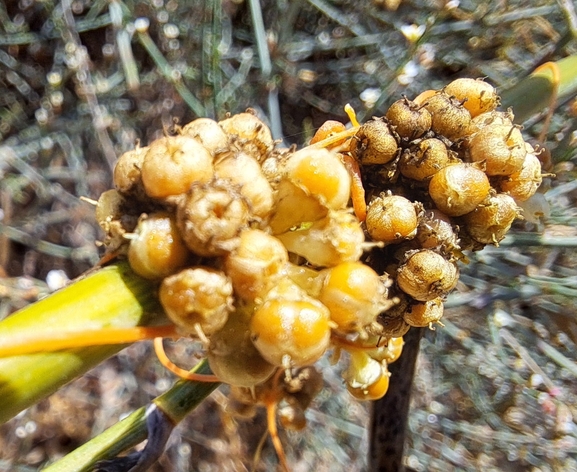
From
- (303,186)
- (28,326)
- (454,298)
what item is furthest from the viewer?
(454,298)

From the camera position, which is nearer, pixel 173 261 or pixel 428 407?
pixel 173 261

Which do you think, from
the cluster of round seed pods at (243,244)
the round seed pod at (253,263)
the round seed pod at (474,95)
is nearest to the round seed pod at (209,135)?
the cluster of round seed pods at (243,244)

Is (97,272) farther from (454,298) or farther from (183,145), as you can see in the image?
(454,298)

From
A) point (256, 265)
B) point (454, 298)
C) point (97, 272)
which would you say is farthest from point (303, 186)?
point (454, 298)

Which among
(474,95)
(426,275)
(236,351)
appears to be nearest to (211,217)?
(236,351)

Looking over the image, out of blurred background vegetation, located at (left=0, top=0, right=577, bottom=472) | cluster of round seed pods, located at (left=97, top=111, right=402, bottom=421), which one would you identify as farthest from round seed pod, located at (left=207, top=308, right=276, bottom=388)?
blurred background vegetation, located at (left=0, top=0, right=577, bottom=472)

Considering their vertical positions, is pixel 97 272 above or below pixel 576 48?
below

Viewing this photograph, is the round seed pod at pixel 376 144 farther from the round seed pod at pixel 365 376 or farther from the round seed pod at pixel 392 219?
the round seed pod at pixel 365 376
